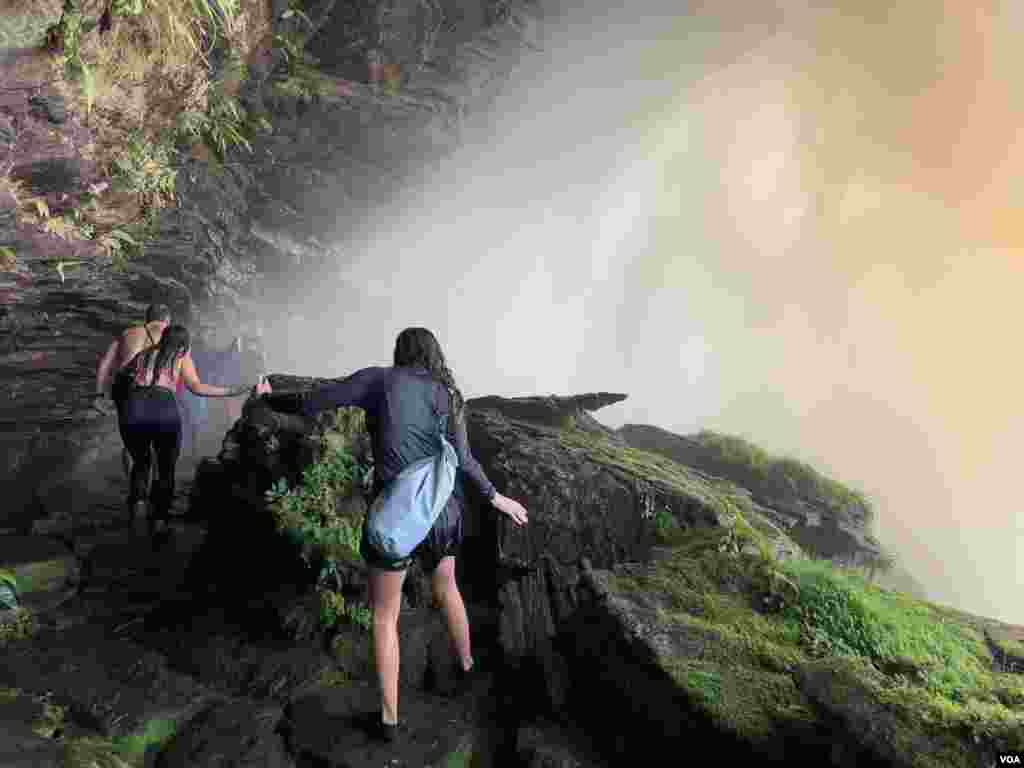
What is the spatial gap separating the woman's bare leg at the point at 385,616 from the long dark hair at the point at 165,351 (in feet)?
12.4

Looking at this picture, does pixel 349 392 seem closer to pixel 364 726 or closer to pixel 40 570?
pixel 364 726

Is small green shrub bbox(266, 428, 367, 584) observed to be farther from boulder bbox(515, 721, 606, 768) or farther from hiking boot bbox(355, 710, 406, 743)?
boulder bbox(515, 721, 606, 768)

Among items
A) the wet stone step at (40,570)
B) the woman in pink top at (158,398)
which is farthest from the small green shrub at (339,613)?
the wet stone step at (40,570)

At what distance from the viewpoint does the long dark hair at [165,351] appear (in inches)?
223

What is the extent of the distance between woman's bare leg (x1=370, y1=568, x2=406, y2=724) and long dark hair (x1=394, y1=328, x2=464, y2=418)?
108cm

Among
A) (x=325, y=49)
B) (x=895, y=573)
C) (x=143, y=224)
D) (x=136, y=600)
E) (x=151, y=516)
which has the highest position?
(x=325, y=49)

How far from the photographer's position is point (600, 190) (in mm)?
28141

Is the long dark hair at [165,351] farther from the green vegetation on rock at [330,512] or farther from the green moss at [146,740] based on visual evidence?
the green moss at [146,740]

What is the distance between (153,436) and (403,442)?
150 inches

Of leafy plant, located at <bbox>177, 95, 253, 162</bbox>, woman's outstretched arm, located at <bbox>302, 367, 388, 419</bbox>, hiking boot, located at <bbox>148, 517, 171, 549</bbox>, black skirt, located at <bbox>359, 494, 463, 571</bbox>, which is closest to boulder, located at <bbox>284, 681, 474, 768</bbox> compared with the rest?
black skirt, located at <bbox>359, 494, 463, 571</bbox>

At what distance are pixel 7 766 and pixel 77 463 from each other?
1000 centimetres

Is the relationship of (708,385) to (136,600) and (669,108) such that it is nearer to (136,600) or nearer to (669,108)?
(669,108)

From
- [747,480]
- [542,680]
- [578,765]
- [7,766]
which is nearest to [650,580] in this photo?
[542,680]

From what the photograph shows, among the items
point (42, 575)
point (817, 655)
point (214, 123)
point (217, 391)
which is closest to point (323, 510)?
point (217, 391)
